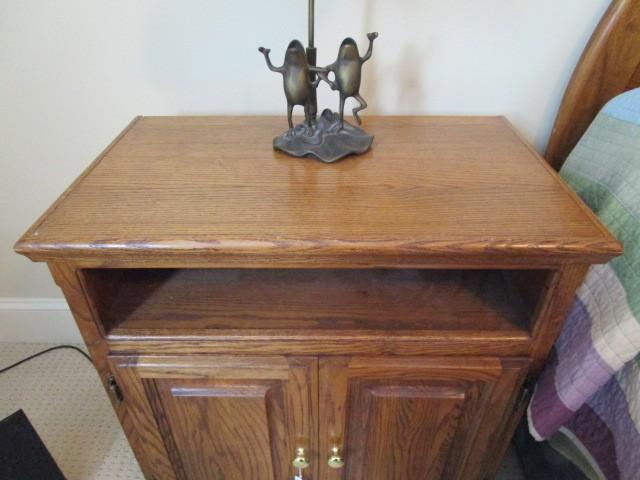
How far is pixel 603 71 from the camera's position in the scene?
2.38 feet

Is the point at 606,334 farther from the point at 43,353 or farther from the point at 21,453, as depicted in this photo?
the point at 43,353

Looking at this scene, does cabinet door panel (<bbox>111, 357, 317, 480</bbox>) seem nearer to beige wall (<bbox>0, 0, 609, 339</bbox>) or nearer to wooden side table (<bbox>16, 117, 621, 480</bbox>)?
wooden side table (<bbox>16, 117, 621, 480</bbox>)

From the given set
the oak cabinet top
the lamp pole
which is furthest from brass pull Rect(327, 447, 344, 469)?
the lamp pole

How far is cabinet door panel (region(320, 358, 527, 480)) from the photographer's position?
0.60 meters

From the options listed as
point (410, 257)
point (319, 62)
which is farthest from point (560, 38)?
point (410, 257)

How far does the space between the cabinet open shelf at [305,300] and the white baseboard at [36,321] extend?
66 centimetres

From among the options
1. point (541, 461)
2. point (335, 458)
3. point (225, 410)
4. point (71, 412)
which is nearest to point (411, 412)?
point (335, 458)

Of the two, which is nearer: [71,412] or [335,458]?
[335,458]

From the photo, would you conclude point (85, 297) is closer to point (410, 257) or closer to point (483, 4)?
point (410, 257)

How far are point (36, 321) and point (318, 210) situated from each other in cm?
107

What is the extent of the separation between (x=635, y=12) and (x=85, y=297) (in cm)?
92

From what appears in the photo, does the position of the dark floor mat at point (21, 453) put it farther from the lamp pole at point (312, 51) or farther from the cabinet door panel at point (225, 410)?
the lamp pole at point (312, 51)

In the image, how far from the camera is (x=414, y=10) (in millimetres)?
736

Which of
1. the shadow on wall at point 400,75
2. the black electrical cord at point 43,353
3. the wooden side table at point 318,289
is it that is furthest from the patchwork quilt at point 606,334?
the black electrical cord at point 43,353
